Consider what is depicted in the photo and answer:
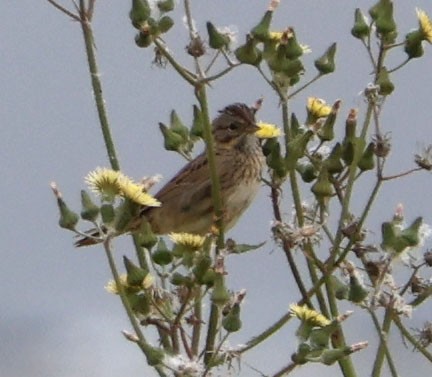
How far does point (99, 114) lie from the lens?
2.67 m

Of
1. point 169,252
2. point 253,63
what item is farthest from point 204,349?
point 253,63

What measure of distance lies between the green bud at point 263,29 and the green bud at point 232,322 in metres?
0.68

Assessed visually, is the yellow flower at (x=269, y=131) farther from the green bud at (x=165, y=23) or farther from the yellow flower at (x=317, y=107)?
the green bud at (x=165, y=23)

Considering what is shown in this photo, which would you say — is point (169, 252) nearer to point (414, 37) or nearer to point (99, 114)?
point (99, 114)

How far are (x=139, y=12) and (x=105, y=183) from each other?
0.42 metres

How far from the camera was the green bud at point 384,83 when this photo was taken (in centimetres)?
264

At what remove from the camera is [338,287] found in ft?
8.44

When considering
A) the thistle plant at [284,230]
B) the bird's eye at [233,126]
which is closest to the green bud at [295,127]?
the thistle plant at [284,230]

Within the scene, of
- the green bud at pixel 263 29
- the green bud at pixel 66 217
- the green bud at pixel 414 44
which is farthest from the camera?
the green bud at pixel 414 44

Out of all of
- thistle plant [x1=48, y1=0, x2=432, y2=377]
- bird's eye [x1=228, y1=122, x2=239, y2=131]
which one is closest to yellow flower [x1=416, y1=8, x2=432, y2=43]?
thistle plant [x1=48, y1=0, x2=432, y2=377]

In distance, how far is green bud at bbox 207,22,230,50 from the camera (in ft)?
8.80

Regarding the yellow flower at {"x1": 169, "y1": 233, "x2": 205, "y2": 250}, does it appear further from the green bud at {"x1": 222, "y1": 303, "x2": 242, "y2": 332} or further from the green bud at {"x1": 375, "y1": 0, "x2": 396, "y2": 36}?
the green bud at {"x1": 375, "y1": 0, "x2": 396, "y2": 36}

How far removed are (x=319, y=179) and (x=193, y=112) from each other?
0.44 metres

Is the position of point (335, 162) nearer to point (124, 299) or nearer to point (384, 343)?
point (384, 343)
